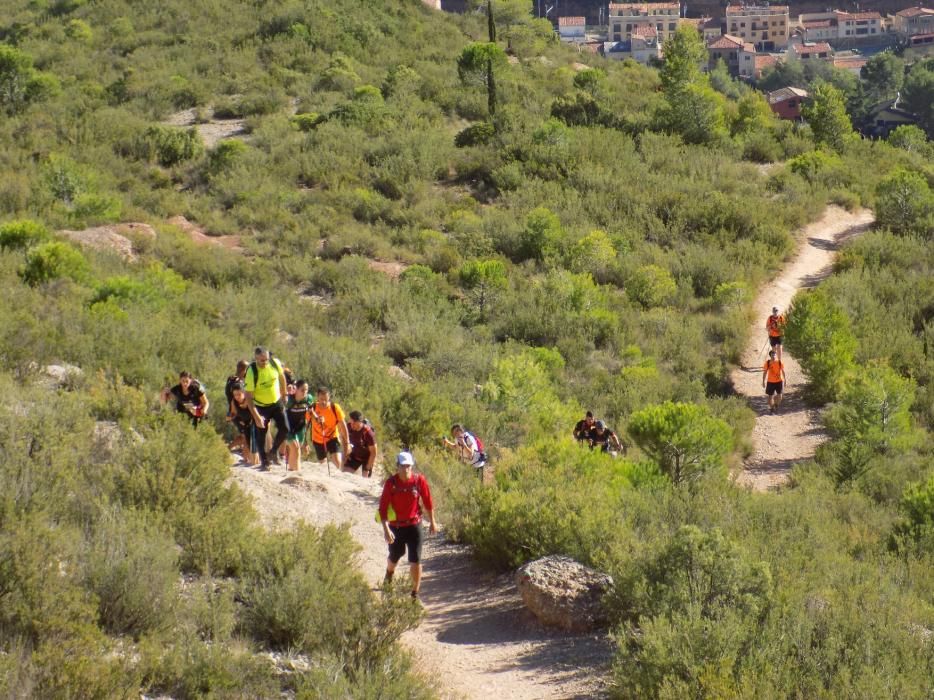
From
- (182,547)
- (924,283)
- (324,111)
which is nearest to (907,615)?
(182,547)

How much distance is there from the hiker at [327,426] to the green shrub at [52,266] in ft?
23.6

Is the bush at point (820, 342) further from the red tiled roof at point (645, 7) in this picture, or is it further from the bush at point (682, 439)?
the red tiled roof at point (645, 7)

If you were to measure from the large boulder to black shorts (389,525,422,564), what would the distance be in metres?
0.79

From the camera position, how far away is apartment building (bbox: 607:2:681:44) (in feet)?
381

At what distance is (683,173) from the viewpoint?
28172 millimetres

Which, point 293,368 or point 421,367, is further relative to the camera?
point 421,367

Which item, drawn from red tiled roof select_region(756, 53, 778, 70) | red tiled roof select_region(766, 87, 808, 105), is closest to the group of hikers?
red tiled roof select_region(766, 87, 808, 105)

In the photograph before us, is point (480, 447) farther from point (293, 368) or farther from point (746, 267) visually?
point (746, 267)

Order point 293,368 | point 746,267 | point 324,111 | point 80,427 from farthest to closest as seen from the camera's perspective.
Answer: point 324,111 → point 746,267 → point 293,368 → point 80,427

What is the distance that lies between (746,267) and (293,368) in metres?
12.9

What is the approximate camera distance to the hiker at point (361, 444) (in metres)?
10.3

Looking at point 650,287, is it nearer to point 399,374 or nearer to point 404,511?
point 399,374

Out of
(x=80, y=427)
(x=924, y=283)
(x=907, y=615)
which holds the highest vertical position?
(x=80, y=427)

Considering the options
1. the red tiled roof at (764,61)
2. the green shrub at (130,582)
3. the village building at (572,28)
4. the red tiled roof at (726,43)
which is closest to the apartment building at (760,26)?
the red tiled roof at (726,43)
